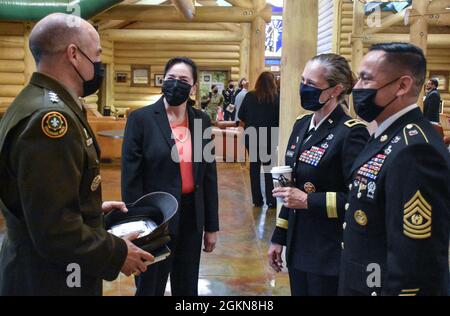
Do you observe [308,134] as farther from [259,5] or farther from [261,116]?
[259,5]

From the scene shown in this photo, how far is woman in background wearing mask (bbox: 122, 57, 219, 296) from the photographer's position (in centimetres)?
287

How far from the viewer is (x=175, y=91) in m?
2.94

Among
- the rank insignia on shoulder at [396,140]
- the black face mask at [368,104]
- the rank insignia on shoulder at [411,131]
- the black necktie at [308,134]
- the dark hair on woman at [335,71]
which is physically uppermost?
the dark hair on woman at [335,71]

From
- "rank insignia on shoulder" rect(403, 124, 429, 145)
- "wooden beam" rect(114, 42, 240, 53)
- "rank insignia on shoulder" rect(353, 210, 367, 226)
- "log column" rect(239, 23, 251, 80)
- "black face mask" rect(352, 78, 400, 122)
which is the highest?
"wooden beam" rect(114, 42, 240, 53)

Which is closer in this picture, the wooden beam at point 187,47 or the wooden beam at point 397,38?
the wooden beam at point 397,38

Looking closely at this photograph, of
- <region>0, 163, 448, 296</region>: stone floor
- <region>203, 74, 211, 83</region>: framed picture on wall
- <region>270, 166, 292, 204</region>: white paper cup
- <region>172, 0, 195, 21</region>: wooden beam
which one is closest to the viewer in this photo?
<region>270, 166, 292, 204</region>: white paper cup

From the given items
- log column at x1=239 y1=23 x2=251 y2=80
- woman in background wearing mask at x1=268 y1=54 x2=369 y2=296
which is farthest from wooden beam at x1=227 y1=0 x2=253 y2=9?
woman in background wearing mask at x1=268 y1=54 x2=369 y2=296

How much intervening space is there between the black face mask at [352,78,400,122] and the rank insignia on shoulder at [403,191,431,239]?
0.46m

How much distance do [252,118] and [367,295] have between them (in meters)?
5.48

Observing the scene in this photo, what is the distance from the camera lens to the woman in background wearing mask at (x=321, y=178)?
240cm

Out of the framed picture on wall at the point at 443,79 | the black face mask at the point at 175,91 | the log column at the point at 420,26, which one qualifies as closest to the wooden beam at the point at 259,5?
the log column at the point at 420,26

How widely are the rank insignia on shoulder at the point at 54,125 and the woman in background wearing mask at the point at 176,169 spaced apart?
4.09 feet

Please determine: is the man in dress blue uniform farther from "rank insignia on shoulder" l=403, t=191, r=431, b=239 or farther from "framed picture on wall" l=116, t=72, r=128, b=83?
"framed picture on wall" l=116, t=72, r=128, b=83

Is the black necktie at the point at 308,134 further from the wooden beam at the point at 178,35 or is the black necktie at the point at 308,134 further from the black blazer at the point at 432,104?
the wooden beam at the point at 178,35
